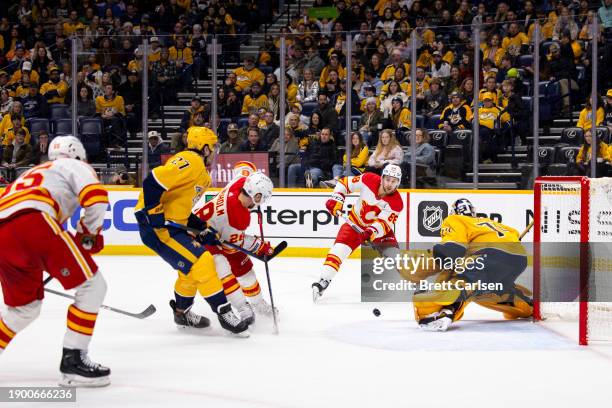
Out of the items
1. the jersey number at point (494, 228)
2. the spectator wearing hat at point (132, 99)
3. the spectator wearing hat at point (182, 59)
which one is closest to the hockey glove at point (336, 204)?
the jersey number at point (494, 228)

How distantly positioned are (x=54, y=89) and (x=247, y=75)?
2.23m

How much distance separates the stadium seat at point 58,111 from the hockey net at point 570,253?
19.9ft

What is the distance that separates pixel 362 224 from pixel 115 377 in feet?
10.1

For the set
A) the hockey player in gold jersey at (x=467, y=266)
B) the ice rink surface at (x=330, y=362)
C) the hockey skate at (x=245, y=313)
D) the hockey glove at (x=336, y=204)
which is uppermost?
the hockey glove at (x=336, y=204)

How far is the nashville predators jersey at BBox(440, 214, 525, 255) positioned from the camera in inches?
223

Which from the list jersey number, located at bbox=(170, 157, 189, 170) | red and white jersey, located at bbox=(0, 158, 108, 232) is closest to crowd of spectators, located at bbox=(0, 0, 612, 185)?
jersey number, located at bbox=(170, 157, 189, 170)

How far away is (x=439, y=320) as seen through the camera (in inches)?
221

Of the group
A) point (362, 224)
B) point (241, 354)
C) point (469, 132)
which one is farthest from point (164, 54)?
point (241, 354)

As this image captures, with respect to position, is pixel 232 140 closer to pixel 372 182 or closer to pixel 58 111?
pixel 58 111

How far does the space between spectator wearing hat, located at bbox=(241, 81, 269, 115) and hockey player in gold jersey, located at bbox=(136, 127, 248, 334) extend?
4.42m

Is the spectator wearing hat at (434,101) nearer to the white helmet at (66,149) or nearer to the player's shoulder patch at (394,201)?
the player's shoulder patch at (394,201)

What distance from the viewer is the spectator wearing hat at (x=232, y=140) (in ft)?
33.5

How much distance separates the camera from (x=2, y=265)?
4070mm

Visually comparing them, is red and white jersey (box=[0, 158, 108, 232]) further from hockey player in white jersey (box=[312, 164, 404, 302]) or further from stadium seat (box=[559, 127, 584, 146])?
stadium seat (box=[559, 127, 584, 146])
